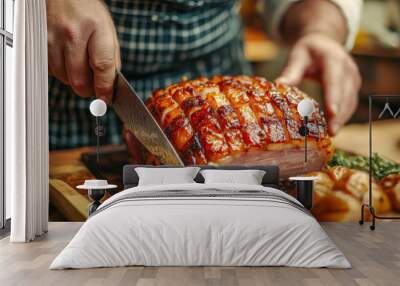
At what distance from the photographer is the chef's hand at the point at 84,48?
7.25 metres

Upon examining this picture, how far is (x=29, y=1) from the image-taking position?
599 centimetres

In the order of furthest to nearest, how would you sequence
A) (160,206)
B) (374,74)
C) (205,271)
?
(374,74) < (160,206) < (205,271)

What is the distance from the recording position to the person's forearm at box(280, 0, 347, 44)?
295 inches

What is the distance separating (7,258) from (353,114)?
179 inches

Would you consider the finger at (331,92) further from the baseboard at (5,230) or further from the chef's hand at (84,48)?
the baseboard at (5,230)

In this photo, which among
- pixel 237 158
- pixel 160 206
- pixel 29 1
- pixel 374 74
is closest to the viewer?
pixel 160 206

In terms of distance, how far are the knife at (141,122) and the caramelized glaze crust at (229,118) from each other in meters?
0.11

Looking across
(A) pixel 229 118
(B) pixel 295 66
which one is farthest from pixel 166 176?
(B) pixel 295 66

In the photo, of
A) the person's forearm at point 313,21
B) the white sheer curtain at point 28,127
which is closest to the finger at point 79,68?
the white sheer curtain at point 28,127

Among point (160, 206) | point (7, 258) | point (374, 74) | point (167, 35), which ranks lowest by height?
point (7, 258)

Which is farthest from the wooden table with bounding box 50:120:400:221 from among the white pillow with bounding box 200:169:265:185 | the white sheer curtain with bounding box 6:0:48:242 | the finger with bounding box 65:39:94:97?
the white pillow with bounding box 200:169:265:185

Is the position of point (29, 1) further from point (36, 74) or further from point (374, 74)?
point (374, 74)

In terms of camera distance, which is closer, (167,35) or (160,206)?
(160,206)

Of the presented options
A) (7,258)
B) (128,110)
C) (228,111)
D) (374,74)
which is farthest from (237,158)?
(7,258)
